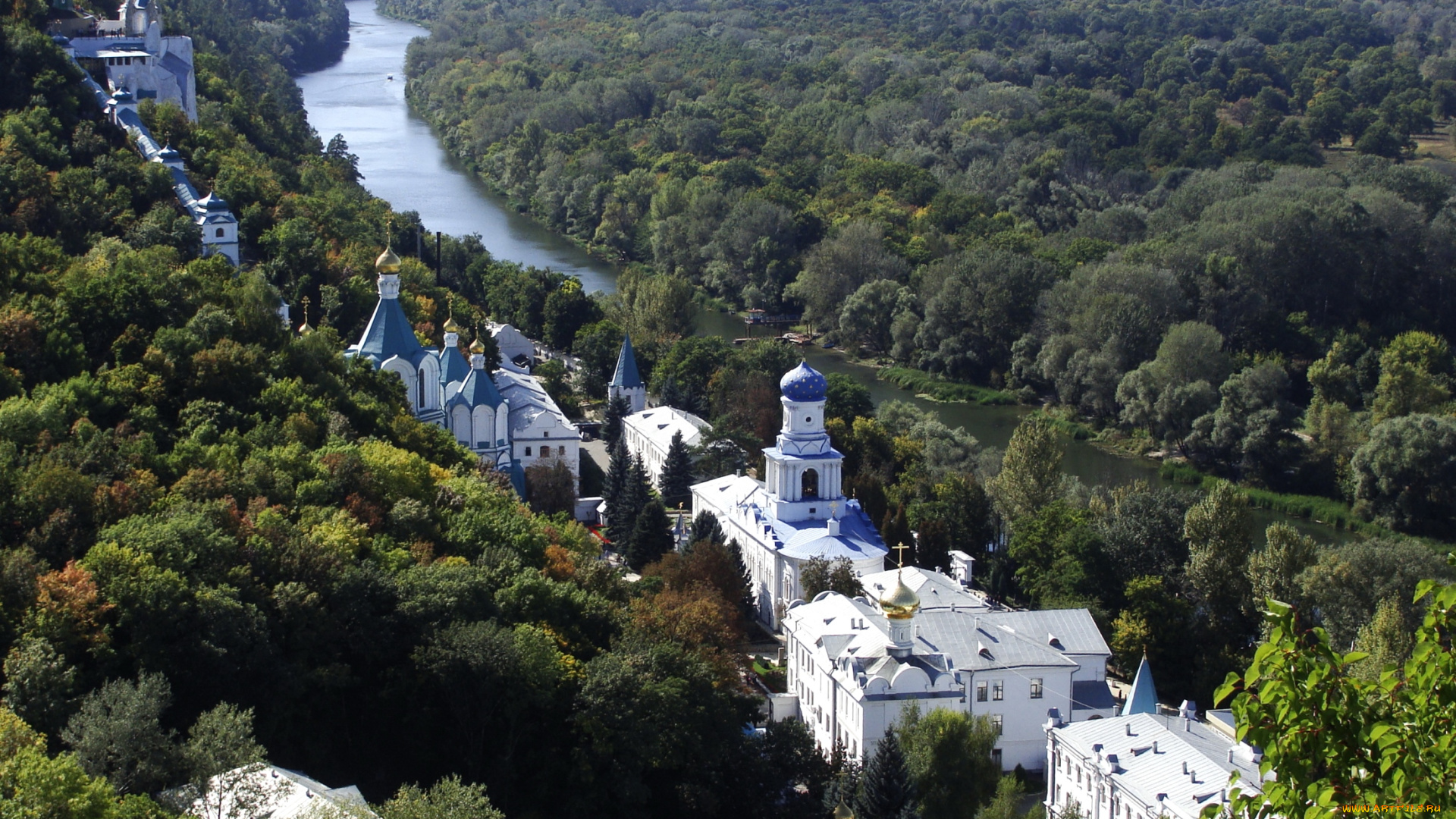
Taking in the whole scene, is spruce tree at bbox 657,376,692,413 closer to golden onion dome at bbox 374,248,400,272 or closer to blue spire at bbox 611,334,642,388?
blue spire at bbox 611,334,642,388

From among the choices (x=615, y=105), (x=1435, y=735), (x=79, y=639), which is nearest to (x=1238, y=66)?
(x=615, y=105)

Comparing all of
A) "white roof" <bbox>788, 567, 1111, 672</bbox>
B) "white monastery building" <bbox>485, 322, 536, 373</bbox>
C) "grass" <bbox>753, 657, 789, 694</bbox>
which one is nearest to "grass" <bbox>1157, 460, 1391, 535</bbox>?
"white roof" <bbox>788, 567, 1111, 672</bbox>

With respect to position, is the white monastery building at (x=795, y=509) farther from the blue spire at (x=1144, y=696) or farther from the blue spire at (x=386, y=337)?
the blue spire at (x=1144, y=696)

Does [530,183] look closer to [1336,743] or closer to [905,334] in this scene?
[905,334]

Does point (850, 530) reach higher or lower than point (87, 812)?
lower

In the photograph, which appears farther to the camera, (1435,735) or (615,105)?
(615,105)

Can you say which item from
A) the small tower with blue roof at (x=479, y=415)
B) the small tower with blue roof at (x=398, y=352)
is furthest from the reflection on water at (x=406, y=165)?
the small tower with blue roof at (x=398, y=352)

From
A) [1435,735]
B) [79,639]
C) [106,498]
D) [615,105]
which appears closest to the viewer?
[1435,735]
